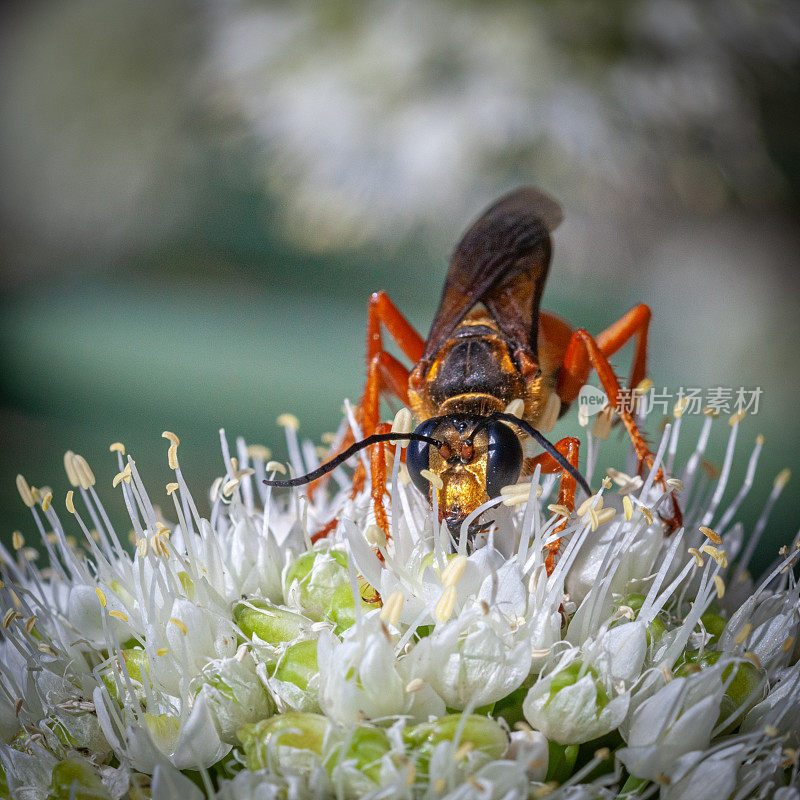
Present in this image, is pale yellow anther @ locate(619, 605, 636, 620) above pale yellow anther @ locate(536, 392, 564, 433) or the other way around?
the other way around

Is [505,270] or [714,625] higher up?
[505,270]

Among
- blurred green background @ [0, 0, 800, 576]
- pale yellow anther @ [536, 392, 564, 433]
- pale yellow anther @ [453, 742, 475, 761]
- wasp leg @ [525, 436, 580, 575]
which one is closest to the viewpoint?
pale yellow anther @ [453, 742, 475, 761]

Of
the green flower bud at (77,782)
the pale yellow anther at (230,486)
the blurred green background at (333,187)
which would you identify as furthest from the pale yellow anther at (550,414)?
the blurred green background at (333,187)

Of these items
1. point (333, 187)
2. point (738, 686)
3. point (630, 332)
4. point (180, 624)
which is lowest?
point (738, 686)

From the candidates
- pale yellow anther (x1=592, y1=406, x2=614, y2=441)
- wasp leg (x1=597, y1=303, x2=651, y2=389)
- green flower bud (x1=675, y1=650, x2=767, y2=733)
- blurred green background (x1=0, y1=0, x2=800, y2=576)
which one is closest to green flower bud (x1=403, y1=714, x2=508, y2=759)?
green flower bud (x1=675, y1=650, x2=767, y2=733)

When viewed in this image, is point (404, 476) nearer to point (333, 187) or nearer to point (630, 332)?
point (630, 332)

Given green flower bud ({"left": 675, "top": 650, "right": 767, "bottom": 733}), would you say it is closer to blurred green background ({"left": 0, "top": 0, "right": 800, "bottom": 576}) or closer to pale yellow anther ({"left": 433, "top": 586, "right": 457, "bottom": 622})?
pale yellow anther ({"left": 433, "top": 586, "right": 457, "bottom": 622})

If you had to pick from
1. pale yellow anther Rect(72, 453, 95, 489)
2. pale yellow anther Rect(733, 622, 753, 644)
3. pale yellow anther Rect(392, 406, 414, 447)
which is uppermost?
pale yellow anther Rect(72, 453, 95, 489)

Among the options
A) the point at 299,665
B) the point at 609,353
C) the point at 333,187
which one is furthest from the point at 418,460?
the point at 333,187
